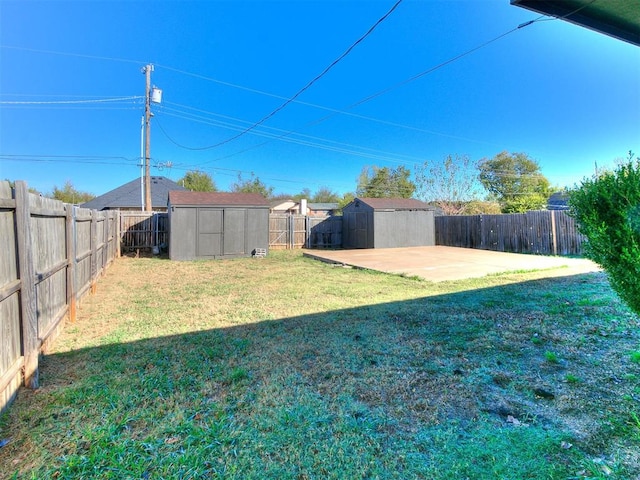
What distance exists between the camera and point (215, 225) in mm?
11914

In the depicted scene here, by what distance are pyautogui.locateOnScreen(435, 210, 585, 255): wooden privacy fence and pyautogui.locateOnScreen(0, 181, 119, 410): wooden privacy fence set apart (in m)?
12.4

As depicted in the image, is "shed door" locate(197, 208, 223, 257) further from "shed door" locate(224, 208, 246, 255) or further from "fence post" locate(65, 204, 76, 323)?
"fence post" locate(65, 204, 76, 323)


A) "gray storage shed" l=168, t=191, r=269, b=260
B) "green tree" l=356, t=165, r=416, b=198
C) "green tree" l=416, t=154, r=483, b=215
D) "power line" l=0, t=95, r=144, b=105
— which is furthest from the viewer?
"green tree" l=356, t=165, r=416, b=198

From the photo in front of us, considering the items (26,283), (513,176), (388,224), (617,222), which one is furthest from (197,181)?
(617,222)

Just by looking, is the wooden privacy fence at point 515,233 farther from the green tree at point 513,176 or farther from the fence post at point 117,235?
the green tree at point 513,176

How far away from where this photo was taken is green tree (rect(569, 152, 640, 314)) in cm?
200

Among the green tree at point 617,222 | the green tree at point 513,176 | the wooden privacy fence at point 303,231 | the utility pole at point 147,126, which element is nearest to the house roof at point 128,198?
the utility pole at point 147,126

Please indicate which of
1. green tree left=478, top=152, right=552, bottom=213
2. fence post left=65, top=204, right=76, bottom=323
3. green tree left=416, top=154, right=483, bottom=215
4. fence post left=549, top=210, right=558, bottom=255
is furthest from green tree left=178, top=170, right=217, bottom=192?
fence post left=65, top=204, right=76, bottom=323

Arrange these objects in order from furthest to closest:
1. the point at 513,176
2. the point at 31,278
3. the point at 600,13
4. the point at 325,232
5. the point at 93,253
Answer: the point at 513,176 < the point at 325,232 < the point at 93,253 < the point at 600,13 < the point at 31,278

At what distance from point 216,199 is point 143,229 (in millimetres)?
3729

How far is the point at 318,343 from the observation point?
3324mm

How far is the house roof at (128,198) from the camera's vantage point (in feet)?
69.4

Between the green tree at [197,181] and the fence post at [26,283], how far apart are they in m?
33.3

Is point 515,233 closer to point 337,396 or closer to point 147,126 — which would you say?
point 337,396
